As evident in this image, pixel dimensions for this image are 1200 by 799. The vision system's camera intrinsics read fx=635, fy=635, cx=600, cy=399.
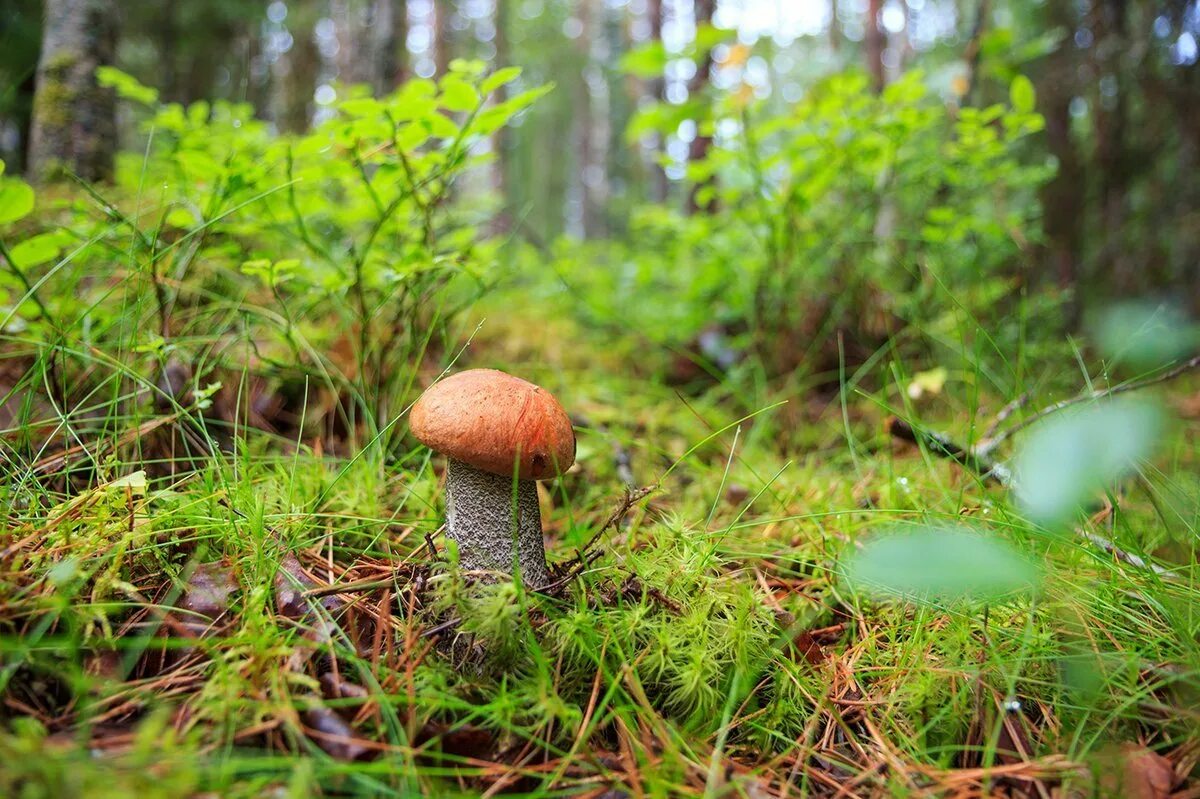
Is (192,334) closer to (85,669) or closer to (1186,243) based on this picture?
(85,669)

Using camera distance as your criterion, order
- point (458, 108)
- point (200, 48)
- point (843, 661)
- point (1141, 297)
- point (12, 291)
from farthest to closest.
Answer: point (200, 48)
point (1141, 297)
point (12, 291)
point (458, 108)
point (843, 661)

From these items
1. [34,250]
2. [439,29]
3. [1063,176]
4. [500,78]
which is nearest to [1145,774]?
[500,78]

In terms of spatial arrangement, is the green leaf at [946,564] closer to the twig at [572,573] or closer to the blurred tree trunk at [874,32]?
the twig at [572,573]

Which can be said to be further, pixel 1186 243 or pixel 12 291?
pixel 1186 243

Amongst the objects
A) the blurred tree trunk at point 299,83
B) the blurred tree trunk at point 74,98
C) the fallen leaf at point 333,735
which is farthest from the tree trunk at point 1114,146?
the blurred tree trunk at point 299,83

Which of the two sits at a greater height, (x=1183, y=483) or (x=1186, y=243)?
(x=1186, y=243)

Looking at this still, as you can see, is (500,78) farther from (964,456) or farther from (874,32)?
(874,32)

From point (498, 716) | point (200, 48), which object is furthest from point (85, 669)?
point (200, 48)
